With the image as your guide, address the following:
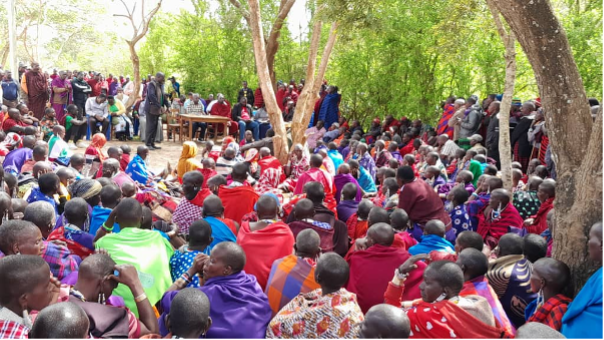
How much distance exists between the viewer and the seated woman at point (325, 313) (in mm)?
2879

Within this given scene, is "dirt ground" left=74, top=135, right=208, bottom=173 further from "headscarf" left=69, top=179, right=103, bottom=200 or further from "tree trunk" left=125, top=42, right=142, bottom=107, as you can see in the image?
"headscarf" left=69, top=179, right=103, bottom=200

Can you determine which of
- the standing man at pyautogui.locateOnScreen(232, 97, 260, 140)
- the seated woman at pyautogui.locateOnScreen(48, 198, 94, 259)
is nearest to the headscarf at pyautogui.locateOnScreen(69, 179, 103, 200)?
the seated woman at pyautogui.locateOnScreen(48, 198, 94, 259)

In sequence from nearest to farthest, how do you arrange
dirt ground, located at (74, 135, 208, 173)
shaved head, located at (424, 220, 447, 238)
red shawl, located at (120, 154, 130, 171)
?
shaved head, located at (424, 220, 447, 238)
red shawl, located at (120, 154, 130, 171)
dirt ground, located at (74, 135, 208, 173)

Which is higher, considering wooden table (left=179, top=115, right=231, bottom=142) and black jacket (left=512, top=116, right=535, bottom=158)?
black jacket (left=512, top=116, right=535, bottom=158)

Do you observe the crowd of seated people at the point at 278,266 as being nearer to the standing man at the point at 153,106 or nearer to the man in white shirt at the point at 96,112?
the standing man at the point at 153,106

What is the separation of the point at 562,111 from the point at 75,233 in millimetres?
3438

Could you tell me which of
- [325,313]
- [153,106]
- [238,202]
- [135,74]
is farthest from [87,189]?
[135,74]

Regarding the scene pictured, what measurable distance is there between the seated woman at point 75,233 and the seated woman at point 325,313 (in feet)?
5.65

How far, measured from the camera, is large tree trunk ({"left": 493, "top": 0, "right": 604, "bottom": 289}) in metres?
3.15

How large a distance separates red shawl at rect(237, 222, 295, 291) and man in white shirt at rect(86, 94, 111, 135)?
393 inches

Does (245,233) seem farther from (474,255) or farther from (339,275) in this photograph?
(474,255)

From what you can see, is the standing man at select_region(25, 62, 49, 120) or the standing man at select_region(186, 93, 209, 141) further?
the standing man at select_region(186, 93, 209, 141)

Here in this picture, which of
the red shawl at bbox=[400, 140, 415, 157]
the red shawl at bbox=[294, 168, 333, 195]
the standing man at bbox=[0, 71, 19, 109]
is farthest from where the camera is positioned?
the standing man at bbox=[0, 71, 19, 109]

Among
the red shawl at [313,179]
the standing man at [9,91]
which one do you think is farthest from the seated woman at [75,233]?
the standing man at [9,91]
